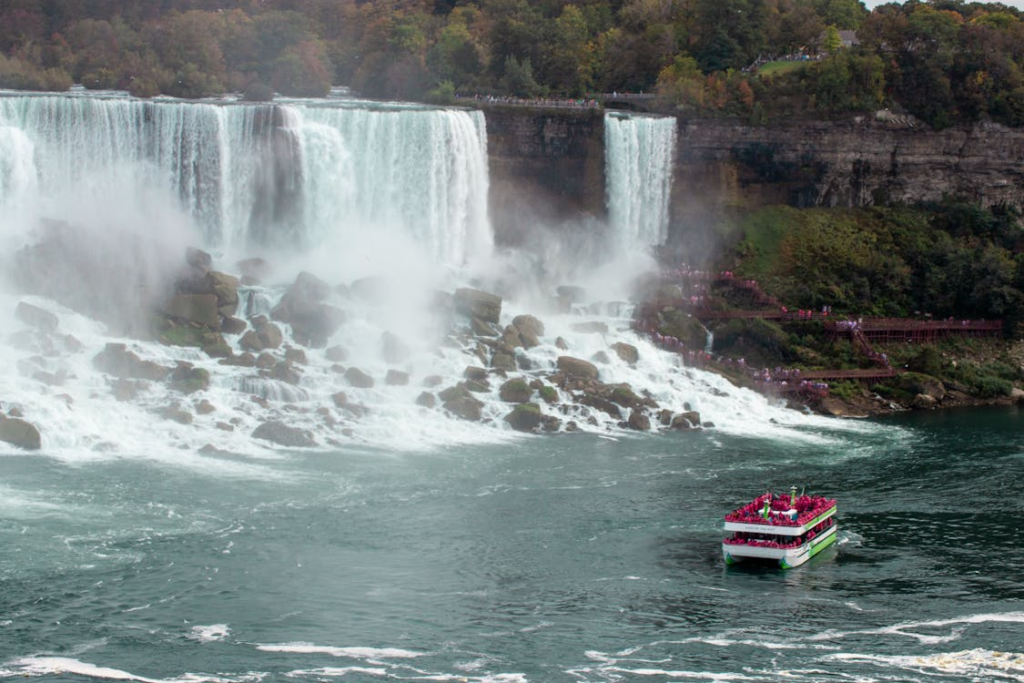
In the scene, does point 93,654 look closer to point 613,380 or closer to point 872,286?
point 613,380

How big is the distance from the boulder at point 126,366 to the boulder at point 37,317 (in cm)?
285

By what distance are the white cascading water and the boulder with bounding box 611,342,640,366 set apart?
0.42m

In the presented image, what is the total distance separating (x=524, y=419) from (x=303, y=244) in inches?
798

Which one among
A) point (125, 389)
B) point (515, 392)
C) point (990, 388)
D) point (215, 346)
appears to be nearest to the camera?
point (125, 389)

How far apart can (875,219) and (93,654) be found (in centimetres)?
5899

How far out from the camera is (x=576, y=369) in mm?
65750

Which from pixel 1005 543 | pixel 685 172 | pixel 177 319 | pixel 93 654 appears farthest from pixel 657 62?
pixel 93 654

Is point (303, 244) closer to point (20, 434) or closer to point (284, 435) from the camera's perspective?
point (284, 435)

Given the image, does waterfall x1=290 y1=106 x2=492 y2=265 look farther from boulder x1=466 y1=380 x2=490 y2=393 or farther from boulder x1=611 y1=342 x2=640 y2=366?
boulder x1=466 y1=380 x2=490 y2=393

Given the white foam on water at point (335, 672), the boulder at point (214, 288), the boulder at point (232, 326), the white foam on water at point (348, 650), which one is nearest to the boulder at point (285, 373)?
the boulder at point (232, 326)

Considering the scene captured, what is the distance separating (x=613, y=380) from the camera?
66375mm

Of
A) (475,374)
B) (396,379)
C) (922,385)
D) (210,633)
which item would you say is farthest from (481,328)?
(210,633)

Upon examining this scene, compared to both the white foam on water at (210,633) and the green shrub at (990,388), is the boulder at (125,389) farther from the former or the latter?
the green shrub at (990,388)

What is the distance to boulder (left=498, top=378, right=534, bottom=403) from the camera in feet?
206
